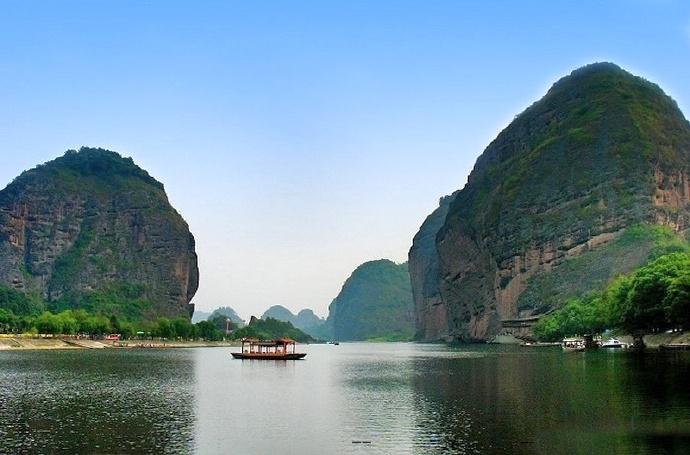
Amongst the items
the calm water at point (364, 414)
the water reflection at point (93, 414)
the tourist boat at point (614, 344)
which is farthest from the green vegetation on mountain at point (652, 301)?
the water reflection at point (93, 414)

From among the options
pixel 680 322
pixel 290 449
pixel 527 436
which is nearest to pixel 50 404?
pixel 290 449

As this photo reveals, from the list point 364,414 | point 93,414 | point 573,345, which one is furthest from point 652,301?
point 93,414

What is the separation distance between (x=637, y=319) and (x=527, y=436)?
A: 97160 mm

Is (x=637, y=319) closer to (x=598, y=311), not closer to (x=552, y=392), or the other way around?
(x=598, y=311)

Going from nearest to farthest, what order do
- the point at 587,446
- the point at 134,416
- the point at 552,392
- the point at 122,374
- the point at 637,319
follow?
the point at 587,446, the point at 134,416, the point at 552,392, the point at 122,374, the point at 637,319

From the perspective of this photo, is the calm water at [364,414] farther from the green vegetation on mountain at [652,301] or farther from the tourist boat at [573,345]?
the tourist boat at [573,345]

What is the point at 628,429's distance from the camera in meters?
38.9

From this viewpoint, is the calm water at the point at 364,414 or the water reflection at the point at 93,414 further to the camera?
the water reflection at the point at 93,414

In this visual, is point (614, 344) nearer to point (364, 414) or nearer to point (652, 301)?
point (652, 301)

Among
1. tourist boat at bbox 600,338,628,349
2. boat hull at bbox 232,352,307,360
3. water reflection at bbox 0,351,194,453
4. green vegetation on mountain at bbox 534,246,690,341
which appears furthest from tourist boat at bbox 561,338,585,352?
water reflection at bbox 0,351,194,453

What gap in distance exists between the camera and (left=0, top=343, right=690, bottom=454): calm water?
3675cm

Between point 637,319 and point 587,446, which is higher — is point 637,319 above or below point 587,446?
above

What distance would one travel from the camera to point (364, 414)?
4922cm

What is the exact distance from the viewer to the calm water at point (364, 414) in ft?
121
